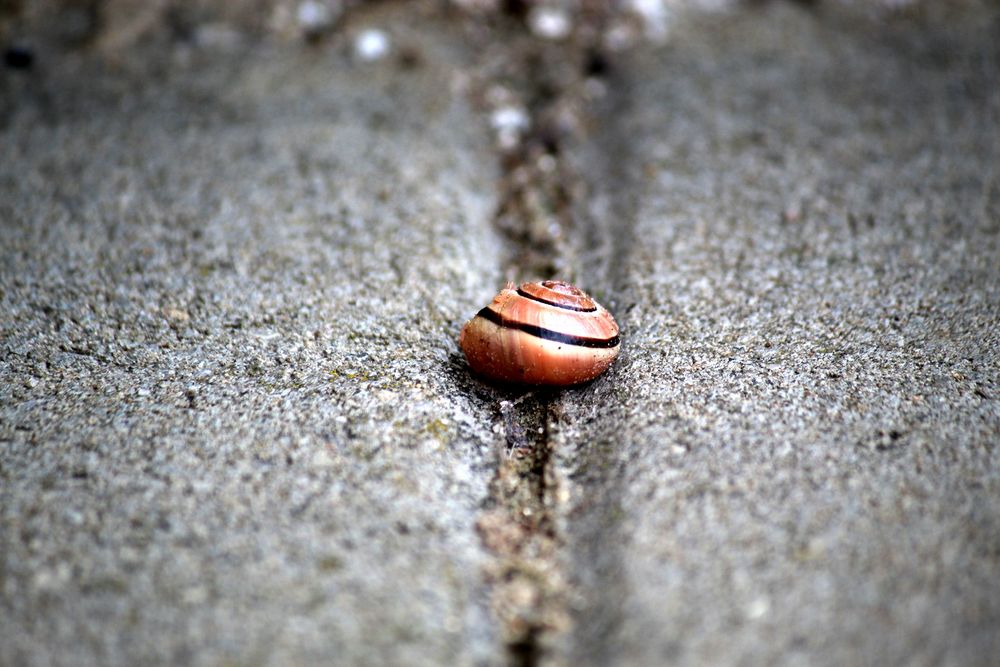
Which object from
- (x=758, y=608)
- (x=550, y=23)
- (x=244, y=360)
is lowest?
(x=244, y=360)

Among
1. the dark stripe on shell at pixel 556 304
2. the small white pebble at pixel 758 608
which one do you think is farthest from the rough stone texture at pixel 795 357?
the dark stripe on shell at pixel 556 304

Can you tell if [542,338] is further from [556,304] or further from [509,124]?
[509,124]

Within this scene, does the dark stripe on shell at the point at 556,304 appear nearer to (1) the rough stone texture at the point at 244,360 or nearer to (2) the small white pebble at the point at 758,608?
(1) the rough stone texture at the point at 244,360

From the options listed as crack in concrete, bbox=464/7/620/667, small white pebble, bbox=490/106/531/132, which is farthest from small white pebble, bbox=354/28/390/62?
small white pebble, bbox=490/106/531/132

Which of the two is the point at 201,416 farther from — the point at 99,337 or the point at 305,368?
the point at 99,337

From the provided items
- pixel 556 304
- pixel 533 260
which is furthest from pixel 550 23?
pixel 556 304

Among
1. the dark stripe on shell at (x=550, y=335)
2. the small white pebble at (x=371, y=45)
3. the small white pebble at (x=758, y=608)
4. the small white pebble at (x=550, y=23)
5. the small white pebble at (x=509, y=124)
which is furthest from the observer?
the small white pebble at (x=550, y=23)

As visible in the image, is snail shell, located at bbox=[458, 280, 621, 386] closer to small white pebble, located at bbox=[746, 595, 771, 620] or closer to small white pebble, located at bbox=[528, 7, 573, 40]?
small white pebble, located at bbox=[746, 595, 771, 620]
